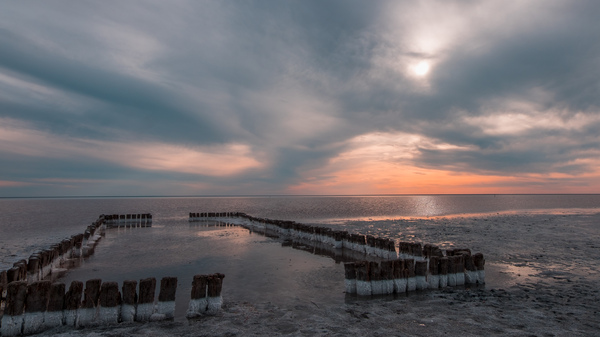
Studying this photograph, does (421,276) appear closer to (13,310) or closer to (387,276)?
(387,276)

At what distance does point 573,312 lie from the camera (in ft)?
31.0

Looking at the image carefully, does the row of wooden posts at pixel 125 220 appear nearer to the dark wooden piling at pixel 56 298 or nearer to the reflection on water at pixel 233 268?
the reflection on water at pixel 233 268

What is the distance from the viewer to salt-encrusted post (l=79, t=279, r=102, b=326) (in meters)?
9.00

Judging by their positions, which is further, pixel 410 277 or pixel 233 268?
pixel 233 268

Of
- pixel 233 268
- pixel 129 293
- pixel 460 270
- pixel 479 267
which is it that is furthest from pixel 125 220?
pixel 479 267

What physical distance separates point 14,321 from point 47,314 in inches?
29.0

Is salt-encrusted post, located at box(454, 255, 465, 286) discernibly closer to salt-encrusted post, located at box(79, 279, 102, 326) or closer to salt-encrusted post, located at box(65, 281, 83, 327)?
salt-encrusted post, located at box(79, 279, 102, 326)

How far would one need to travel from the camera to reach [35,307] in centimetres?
873

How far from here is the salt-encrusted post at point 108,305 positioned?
910cm

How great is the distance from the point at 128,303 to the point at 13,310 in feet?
9.55

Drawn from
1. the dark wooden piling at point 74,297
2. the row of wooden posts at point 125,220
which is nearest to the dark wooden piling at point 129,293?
the dark wooden piling at point 74,297

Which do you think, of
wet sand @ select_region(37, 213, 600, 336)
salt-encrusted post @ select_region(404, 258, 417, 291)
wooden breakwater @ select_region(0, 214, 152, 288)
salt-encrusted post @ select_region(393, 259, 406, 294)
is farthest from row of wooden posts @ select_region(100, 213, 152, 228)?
salt-encrusted post @ select_region(404, 258, 417, 291)

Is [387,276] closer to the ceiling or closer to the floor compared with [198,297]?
closer to the ceiling

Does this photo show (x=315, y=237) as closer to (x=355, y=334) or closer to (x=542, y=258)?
(x=542, y=258)
